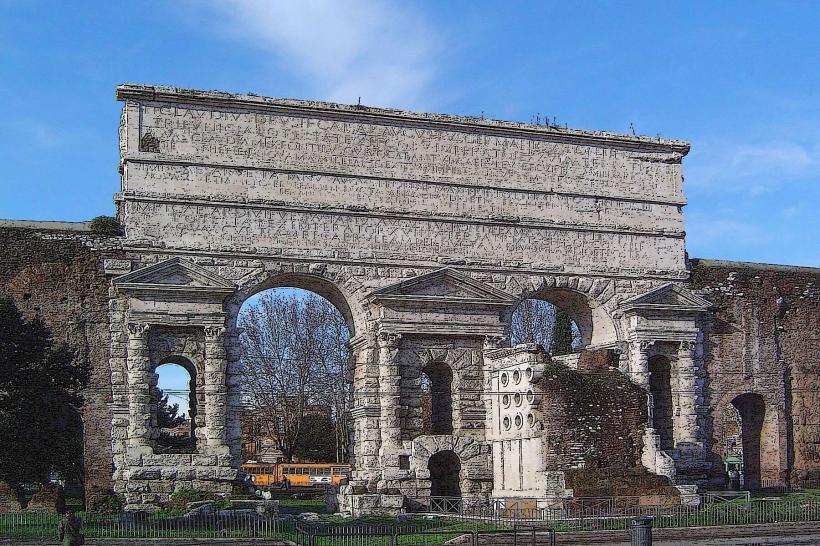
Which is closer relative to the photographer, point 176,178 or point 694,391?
point 176,178

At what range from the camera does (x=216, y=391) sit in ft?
91.1

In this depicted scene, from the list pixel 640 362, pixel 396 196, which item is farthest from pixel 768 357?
pixel 396 196

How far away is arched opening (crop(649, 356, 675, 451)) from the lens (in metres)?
32.3

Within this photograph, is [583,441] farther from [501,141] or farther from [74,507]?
[74,507]

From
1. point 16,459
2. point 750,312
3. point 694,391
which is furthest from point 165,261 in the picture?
point 750,312

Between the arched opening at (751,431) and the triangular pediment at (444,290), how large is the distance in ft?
28.8

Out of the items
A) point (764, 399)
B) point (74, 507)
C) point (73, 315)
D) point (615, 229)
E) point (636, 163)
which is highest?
point (636, 163)

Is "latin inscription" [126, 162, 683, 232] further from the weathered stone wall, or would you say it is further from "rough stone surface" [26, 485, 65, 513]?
"rough stone surface" [26, 485, 65, 513]

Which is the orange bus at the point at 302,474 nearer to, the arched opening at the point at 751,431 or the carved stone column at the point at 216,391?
the arched opening at the point at 751,431

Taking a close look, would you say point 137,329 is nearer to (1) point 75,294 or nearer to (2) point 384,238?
(1) point 75,294

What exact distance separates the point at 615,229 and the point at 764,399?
7035 mm

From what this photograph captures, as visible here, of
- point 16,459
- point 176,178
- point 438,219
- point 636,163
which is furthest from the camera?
point 636,163

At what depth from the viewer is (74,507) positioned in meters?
28.5

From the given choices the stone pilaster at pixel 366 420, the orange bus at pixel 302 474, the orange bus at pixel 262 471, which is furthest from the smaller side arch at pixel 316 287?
the orange bus at pixel 262 471
